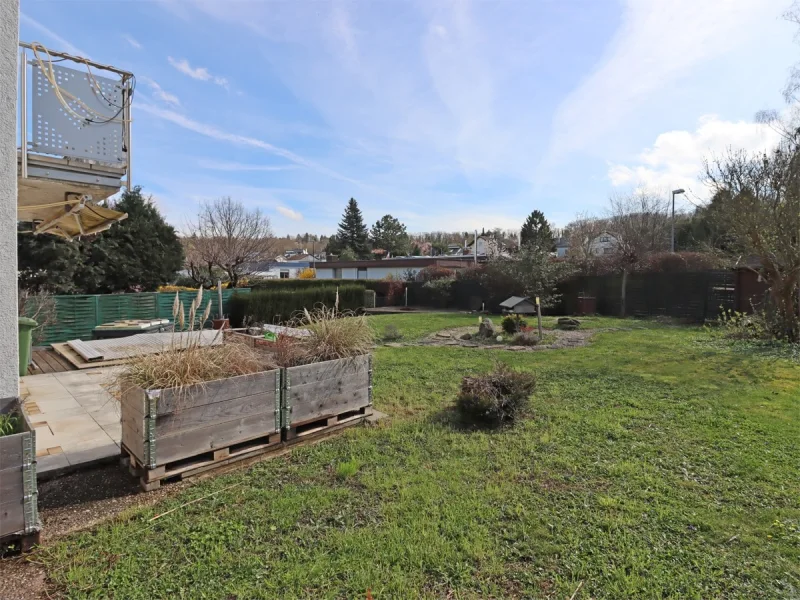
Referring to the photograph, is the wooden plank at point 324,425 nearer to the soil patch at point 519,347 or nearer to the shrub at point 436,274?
the soil patch at point 519,347

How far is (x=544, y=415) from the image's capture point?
445 cm

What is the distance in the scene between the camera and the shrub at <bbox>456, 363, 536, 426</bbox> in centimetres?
409

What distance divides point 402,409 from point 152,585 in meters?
3.02

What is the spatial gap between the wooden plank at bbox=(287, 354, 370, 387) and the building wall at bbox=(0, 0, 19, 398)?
1850 mm

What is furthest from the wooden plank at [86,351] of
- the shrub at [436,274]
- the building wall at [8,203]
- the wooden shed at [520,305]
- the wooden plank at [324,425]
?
the shrub at [436,274]

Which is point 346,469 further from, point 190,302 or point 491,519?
point 190,302

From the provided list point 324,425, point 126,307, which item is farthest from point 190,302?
point 324,425

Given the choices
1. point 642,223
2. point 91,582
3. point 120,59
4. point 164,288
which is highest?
point 642,223

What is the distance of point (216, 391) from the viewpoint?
318 centimetres

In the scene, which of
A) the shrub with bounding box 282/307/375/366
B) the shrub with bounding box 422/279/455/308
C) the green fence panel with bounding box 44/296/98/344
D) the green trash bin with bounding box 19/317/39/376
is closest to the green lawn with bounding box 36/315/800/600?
the shrub with bounding box 282/307/375/366

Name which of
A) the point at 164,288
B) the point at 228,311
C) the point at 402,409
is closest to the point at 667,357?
the point at 402,409

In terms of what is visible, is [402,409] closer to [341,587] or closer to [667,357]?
[341,587]

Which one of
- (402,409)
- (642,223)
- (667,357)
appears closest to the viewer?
(402,409)

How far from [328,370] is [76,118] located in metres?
3.82
